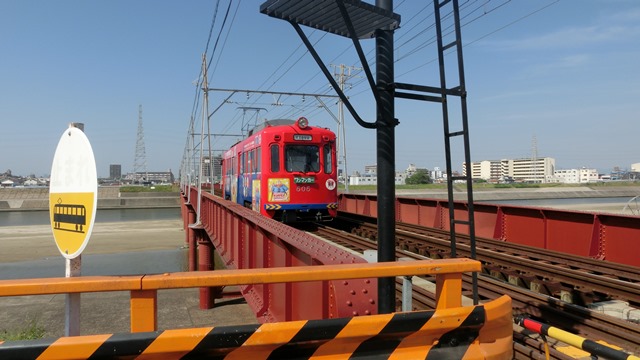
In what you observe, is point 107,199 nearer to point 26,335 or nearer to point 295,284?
point 26,335

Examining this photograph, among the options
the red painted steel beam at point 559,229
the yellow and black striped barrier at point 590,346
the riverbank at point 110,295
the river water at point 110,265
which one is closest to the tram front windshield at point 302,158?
the red painted steel beam at point 559,229

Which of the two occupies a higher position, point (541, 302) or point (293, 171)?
point (293, 171)

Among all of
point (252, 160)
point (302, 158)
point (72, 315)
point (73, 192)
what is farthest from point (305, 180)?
point (72, 315)

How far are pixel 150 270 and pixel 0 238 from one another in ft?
64.0

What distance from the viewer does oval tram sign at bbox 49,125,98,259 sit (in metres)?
2.54

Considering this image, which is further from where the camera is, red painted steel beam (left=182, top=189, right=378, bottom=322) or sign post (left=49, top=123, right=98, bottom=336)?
red painted steel beam (left=182, top=189, right=378, bottom=322)

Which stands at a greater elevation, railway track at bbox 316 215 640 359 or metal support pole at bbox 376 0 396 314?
metal support pole at bbox 376 0 396 314

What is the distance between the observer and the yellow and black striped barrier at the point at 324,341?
2105 millimetres

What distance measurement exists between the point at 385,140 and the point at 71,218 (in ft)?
6.93

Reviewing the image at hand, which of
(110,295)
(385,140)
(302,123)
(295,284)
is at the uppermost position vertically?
A: (302,123)

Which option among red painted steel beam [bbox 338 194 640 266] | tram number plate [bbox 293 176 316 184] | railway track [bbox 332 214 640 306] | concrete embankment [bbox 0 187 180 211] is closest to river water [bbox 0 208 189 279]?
tram number plate [bbox 293 176 316 184]

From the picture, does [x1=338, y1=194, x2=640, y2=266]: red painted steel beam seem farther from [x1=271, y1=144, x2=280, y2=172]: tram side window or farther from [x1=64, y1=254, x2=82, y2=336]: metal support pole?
[x1=64, y1=254, x2=82, y2=336]: metal support pole

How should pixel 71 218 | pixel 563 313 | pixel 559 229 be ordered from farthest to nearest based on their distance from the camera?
pixel 559 229 < pixel 563 313 < pixel 71 218

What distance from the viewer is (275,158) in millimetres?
14289
